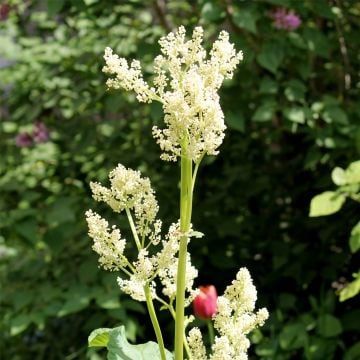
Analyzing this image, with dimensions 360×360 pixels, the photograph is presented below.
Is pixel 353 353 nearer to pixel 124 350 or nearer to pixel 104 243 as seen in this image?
pixel 124 350

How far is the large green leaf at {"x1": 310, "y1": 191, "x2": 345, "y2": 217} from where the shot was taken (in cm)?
187

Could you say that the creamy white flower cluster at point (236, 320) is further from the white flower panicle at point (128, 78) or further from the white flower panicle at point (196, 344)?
the white flower panicle at point (128, 78)

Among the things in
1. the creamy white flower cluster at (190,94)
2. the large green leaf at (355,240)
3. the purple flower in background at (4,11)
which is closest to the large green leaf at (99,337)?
the creamy white flower cluster at (190,94)

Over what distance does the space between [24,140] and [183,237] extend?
2.09 metres

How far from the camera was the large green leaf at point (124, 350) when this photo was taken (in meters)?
1.18

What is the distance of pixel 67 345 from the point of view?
310cm

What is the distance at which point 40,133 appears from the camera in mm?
3094

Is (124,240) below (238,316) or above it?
above

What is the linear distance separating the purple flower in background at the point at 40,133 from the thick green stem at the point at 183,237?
2090 mm

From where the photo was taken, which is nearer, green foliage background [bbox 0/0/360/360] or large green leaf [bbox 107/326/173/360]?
large green leaf [bbox 107/326/173/360]

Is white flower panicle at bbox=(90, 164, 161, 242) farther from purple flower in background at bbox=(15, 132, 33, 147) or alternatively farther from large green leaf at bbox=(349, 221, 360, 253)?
purple flower in background at bbox=(15, 132, 33, 147)

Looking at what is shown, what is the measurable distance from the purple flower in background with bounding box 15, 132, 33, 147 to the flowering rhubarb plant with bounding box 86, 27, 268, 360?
1902 mm

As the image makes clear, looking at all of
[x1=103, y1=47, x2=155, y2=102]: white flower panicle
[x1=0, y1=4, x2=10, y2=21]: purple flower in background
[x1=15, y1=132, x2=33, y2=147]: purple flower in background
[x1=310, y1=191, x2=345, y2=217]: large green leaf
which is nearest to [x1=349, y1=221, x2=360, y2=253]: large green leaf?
[x1=310, y1=191, x2=345, y2=217]: large green leaf

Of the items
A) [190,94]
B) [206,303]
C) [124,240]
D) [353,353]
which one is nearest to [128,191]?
[124,240]
